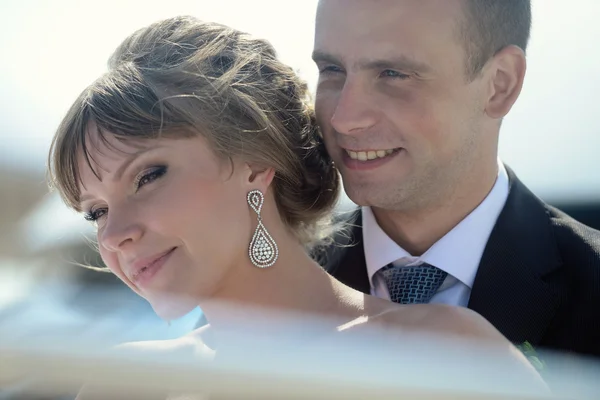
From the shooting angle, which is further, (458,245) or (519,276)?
(458,245)

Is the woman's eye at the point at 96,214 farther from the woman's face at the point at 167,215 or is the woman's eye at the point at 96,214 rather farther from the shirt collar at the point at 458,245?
the shirt collar at the point at 458,245

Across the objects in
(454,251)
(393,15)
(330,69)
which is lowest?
(454,251)

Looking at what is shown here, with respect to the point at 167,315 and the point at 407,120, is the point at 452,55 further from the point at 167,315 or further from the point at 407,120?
the point at 167,315

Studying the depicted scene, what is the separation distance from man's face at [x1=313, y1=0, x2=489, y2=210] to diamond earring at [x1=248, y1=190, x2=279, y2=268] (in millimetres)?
459

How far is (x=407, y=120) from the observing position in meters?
2.38

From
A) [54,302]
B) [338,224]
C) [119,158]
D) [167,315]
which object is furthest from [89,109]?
[338,224]

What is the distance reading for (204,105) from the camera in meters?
1.95

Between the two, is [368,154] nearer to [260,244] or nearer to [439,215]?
[439,215]

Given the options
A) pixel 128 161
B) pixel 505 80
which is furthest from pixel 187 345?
pixel 505 80

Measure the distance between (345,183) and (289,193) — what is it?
361 millimetres

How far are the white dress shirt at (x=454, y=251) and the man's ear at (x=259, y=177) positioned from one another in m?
0.71

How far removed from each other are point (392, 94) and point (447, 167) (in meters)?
0.34

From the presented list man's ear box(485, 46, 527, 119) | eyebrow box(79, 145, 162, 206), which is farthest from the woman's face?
man's ear box(485, 46, 527, 119)

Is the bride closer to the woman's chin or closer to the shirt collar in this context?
the woman's chin
